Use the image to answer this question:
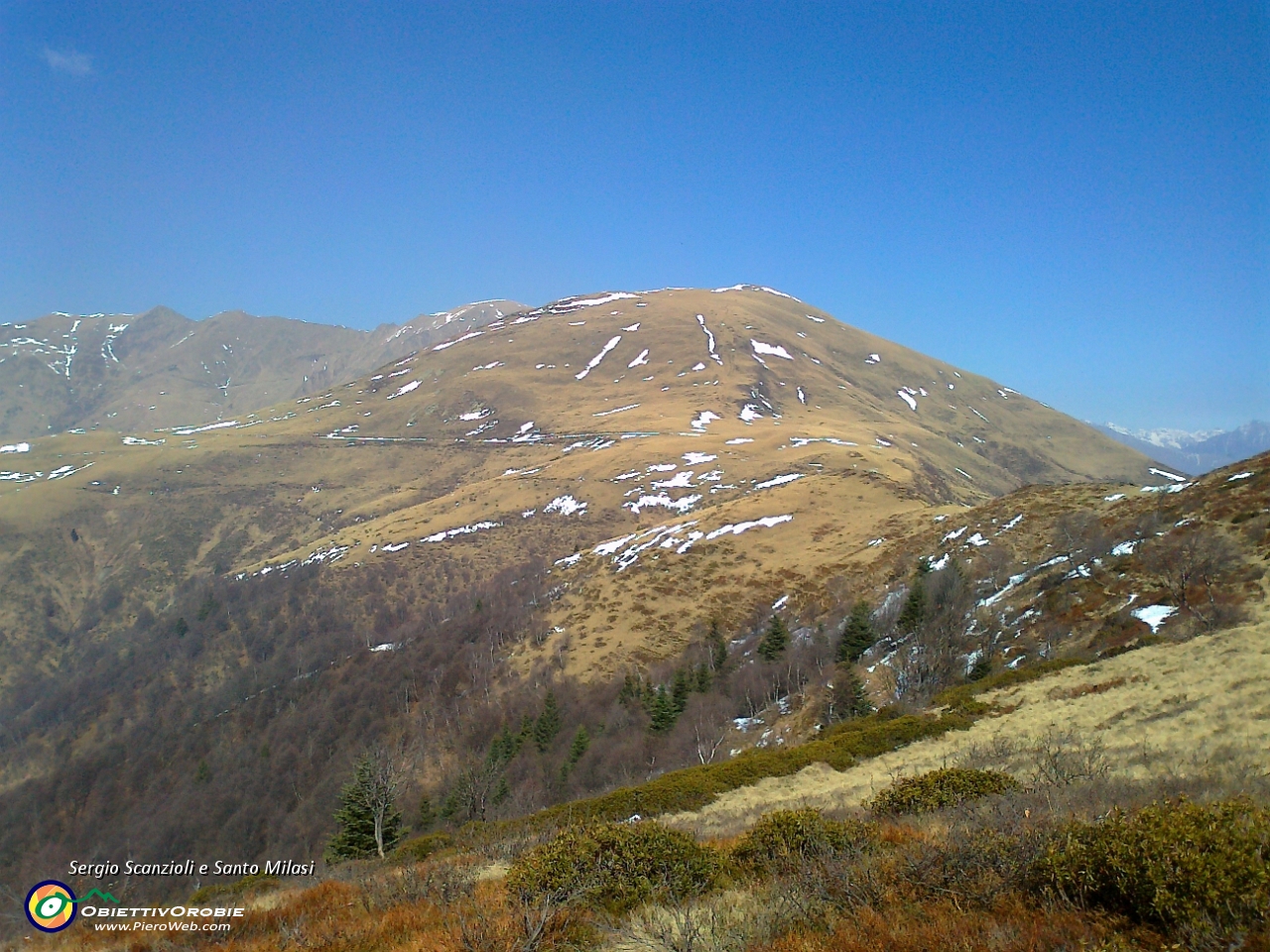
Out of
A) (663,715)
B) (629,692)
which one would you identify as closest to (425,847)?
(663,715)

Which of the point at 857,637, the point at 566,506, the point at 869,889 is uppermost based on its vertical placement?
the point at 566,506

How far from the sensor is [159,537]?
6496 inches

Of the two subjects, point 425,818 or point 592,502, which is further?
point 592,502

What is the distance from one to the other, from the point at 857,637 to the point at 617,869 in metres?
39.9

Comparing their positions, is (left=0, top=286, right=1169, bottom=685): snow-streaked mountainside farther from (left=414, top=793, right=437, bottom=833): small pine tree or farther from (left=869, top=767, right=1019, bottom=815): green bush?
(left=869, top=767, right=1019, bottom=815): green bush

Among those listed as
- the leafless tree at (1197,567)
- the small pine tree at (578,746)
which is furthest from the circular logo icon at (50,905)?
the small pine tree at (578,746)

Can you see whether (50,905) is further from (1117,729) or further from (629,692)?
(629,692)

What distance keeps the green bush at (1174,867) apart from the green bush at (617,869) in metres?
5.00

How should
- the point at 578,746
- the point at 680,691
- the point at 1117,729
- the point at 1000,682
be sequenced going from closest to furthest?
the point at 1117,729
the point at 1000,682
the point at 578,746
the point at 680,691

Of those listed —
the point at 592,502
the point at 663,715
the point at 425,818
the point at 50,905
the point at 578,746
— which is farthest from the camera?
the point at 592,502

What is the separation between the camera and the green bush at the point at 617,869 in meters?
9.52

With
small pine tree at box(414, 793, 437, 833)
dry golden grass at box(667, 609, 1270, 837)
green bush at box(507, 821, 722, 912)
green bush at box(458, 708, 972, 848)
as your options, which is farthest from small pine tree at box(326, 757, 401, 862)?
small pine tree at box(414, 793, 437, 833)

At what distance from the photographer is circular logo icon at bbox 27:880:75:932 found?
10812 millimetres

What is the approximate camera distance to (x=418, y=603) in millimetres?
112562
